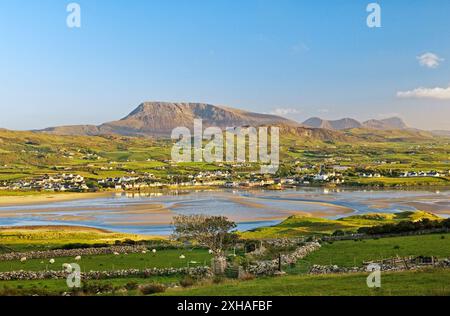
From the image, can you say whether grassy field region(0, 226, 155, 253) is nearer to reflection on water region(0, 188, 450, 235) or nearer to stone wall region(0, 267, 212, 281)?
reflection on water region(0, 188, 450, 235)

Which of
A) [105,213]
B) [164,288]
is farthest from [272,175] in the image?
[164,288]

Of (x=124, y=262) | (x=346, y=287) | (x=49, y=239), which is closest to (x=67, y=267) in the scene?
(x=124, y=262)

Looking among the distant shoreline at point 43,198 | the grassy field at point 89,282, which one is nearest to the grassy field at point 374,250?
the grassy field at point 89,282

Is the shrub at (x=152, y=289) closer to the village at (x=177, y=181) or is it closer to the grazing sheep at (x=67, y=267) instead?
the grazing sheep at (x=67, y=267)

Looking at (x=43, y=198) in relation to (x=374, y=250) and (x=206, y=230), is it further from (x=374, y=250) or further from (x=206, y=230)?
(x=374, y=250)

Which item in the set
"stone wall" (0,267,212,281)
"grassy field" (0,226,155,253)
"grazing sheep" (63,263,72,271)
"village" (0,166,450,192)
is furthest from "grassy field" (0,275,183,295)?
"village" (0,166,450,192)

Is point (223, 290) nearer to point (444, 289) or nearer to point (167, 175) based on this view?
point (444, 289)
